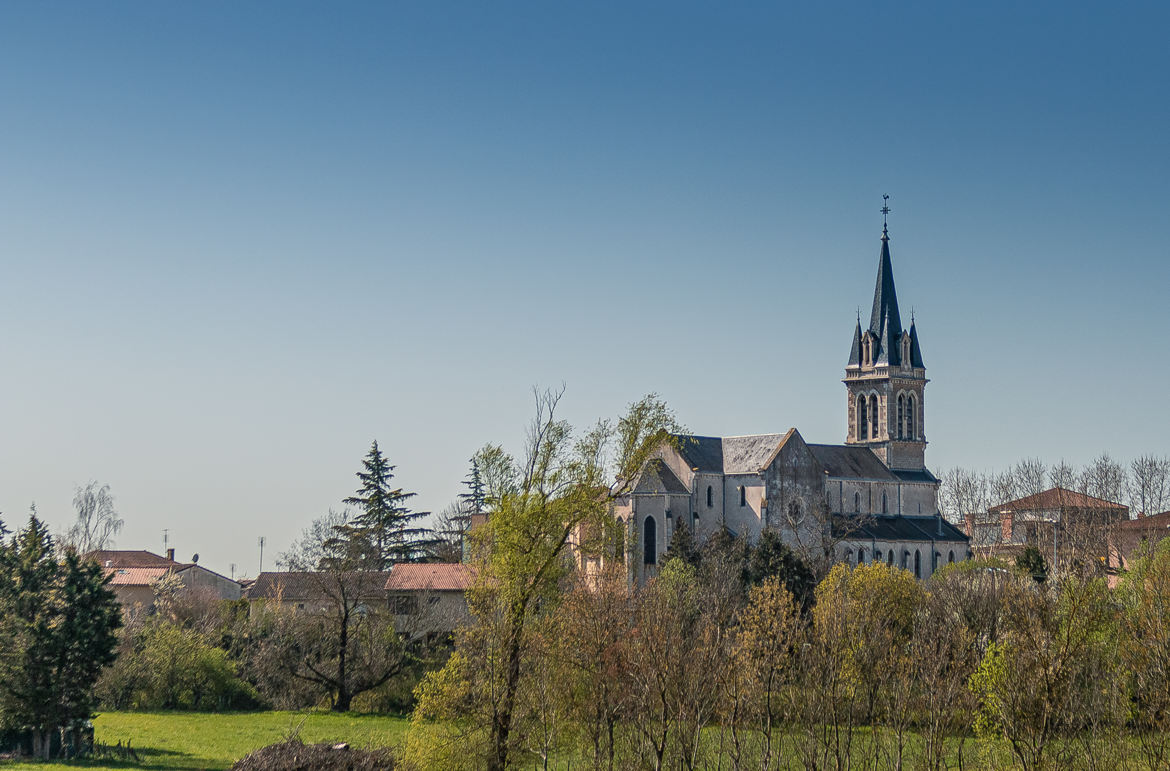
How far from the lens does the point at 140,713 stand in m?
50.0

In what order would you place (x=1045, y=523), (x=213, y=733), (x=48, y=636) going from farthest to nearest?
(x=1045, y=523), (x=213, y=733), (x=48, y=636)

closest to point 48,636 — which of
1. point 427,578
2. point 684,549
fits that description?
point 427,578

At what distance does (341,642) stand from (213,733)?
8.59 metres

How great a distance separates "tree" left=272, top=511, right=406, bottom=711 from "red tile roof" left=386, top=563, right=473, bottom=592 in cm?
639

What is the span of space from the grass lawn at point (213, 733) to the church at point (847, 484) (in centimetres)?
2090

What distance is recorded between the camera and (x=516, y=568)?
27.2m

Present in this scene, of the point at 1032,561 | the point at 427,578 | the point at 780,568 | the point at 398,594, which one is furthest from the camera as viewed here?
the point at 427,578

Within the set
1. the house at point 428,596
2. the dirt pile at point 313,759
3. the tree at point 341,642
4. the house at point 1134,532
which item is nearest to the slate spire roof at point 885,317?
the house at point 1134,532

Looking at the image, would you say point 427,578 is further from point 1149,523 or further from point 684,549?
point 1149,523

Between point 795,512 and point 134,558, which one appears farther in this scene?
point 134,558

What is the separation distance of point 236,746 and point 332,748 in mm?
8187

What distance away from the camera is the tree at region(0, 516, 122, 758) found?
116ft

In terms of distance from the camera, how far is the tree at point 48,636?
35.4 m

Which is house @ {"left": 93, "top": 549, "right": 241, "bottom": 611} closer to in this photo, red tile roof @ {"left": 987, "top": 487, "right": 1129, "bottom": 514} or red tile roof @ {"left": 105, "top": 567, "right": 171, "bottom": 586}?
red tile roof @ {"left": 105, "top": 567, "right": 171, "bottom": 586}
